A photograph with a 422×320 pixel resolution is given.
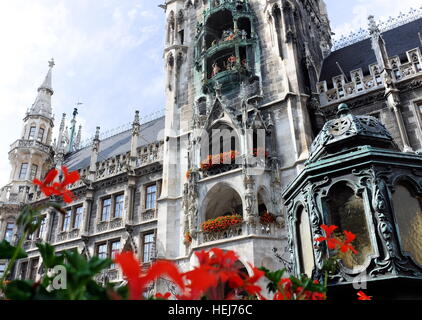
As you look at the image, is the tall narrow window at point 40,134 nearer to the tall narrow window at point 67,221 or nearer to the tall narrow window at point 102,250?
the tall narrow window at point 67,221

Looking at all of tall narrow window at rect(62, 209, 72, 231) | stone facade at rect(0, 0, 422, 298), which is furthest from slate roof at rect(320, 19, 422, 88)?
tall narrow window at rect(62, 209, 72, 231)

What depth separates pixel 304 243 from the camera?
5.83 metres

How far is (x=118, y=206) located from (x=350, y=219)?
19.3 metres

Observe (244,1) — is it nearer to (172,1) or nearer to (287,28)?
(287,28)

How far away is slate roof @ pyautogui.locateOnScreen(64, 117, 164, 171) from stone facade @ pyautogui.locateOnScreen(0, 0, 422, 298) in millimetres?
809

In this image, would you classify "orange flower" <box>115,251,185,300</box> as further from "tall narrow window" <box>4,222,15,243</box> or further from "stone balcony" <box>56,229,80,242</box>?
"tall narrow window" <box>4,222,15,243</box>

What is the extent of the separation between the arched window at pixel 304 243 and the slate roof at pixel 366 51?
606 inches

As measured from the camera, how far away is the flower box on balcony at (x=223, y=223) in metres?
15.1

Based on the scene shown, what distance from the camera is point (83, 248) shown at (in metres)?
22.5

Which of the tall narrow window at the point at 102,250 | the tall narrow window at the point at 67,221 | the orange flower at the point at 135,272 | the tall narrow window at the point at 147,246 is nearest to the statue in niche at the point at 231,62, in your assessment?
the tall narrow window at the point at 147,246

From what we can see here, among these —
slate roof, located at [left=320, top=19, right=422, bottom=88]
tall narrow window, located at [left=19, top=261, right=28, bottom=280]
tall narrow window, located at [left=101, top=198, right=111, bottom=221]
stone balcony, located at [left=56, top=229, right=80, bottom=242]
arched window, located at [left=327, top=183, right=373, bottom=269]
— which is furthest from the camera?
tall narrow window, located at [left=19, top=261, right=28, bottom=280]

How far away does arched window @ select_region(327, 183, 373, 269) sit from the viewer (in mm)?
4836
